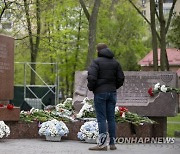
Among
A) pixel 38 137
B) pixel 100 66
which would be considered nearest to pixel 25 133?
pixel 38 137

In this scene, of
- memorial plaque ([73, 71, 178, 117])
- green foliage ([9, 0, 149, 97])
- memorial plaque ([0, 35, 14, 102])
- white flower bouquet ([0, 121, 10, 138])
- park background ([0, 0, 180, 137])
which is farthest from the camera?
green foliage ([9, 0, 149, 97])

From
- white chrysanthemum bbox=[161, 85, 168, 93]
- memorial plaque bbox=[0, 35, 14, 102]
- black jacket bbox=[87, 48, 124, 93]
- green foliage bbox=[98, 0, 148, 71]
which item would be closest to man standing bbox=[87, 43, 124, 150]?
black jacket bbox=[87, 48, 124, 93]

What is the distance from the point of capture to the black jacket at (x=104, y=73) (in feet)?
34.6

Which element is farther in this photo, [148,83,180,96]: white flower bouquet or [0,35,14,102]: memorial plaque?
[0,35,14,102]: memorial plaque

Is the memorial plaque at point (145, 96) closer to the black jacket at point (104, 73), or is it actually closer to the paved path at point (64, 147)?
the paved path at point (64, 147)

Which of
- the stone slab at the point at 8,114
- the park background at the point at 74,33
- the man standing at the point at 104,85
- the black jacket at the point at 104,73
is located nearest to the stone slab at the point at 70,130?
the stone slab at the point at 8,114

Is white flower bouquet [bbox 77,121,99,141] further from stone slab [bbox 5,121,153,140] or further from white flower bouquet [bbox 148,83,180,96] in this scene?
white flower bouquet [bbox 148,83,180,96]

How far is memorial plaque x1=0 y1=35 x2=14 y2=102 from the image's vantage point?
46.9 feet

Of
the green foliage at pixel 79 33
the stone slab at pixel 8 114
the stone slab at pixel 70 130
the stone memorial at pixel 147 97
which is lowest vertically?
the stone slab at pixel 70 130

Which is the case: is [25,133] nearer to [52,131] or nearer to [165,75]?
[52,131]

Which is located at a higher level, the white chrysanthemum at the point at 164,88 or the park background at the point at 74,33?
the park background at the point at 74,33

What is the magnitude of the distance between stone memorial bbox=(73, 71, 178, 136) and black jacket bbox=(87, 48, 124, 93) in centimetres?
347

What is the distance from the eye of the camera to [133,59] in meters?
45.6

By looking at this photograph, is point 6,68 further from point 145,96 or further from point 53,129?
point 145,96
